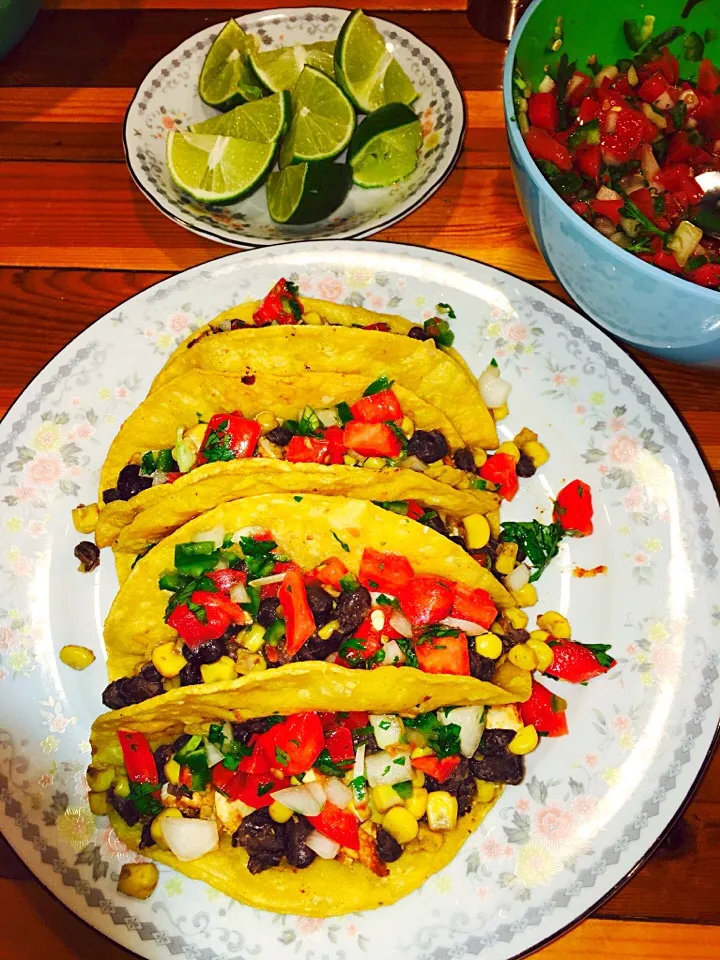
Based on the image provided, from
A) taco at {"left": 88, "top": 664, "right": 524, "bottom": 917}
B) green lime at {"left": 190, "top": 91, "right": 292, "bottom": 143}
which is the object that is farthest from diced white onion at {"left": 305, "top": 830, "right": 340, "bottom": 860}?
green lime at {"left": 190, "top": 91, "right": 292, "bottom": 143}

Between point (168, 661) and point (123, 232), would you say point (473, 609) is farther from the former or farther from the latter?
point (123, 232)

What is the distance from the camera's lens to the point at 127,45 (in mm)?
4230

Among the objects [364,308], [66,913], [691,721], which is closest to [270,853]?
[66,913]

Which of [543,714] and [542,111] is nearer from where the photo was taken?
[543,714]

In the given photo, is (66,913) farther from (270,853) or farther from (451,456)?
(451,456)

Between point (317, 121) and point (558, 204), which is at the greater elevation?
point (558, 204)

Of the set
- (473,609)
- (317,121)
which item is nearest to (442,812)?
(473,609)

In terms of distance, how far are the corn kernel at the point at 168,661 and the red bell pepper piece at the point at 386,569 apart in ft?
2.24

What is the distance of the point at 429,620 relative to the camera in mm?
2639

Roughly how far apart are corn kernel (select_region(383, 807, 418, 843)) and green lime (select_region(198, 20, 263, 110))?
126 inches

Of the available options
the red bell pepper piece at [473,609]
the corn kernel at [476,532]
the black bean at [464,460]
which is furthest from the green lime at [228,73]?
the red bell pepper piece at [473,609]

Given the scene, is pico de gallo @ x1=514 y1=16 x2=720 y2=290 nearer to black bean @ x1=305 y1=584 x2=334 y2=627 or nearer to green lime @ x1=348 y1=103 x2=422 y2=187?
green lime @ x1=348 y1=103 x2=422 y2=187

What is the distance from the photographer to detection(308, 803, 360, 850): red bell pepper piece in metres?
2.58

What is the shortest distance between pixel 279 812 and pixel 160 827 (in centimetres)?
39
